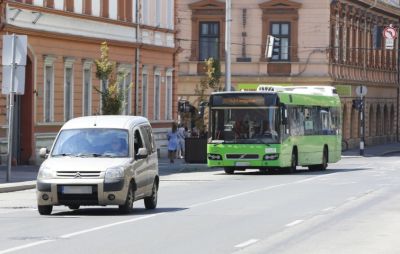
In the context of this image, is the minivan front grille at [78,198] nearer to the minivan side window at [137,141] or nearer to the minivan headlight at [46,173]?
the minivan headlight at [46,173]

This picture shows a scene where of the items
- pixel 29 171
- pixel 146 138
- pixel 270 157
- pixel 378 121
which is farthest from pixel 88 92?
pixel 378 121

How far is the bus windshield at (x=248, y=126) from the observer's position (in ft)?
144

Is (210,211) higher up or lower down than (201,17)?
lower down

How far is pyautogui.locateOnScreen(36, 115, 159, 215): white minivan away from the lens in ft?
77.0

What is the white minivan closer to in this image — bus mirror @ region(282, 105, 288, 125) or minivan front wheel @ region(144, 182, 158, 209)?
minivan front wheel @ region(144, 182, 158, 209)

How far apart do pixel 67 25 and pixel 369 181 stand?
15.2m

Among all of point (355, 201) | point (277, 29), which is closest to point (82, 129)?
point (355, 201)

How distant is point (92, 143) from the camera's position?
24.6m

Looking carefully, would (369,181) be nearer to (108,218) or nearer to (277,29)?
(108,218)

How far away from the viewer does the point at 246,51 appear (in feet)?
270

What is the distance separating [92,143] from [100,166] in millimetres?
1044

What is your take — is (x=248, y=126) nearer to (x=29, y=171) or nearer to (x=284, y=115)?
(x=284, y=115)

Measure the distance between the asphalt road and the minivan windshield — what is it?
1056 mm

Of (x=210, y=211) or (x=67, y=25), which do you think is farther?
(x=67, y=25)
